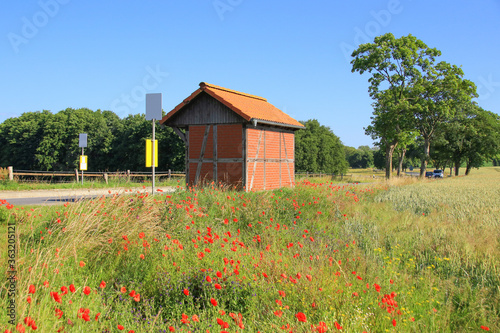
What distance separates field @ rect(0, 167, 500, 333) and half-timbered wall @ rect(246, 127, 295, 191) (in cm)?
871

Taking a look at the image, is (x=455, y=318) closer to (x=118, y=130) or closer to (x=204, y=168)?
(x=204, y=168)

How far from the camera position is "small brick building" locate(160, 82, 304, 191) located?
1739 centimetres

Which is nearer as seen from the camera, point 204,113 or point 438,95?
point 204,113

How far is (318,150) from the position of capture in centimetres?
6184

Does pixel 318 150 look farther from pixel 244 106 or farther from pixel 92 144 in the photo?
pixel 244 106

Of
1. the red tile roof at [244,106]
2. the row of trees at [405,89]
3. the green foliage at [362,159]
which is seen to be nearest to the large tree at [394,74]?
the row of trees at [405,89]

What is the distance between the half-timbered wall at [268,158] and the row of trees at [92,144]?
2757 cm

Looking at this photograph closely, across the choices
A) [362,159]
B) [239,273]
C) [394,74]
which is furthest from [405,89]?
[362,159]

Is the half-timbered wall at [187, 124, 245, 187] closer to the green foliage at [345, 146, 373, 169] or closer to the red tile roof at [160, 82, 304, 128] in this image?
the red tile roof at [160, 82, 304, 128]

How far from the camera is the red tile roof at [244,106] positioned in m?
17.2

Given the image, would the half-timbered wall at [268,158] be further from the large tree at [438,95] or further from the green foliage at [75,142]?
the green foliage at [75,142]

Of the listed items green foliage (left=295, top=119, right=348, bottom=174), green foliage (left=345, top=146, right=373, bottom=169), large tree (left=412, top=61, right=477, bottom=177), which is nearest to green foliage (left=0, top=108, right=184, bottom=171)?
green foliage (left=295, top=119, right=348, bottom=174)

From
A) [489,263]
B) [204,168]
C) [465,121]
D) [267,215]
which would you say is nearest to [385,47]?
[465,121]

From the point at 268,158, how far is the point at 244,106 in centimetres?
269
